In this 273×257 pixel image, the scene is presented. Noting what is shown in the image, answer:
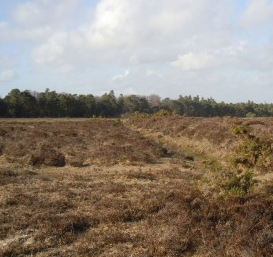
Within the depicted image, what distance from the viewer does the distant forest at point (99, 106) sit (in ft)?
205

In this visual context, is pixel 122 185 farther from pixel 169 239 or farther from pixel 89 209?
pixel 169 239

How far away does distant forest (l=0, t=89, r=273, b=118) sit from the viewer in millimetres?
62500

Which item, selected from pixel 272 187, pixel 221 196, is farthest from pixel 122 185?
pixel 272 187

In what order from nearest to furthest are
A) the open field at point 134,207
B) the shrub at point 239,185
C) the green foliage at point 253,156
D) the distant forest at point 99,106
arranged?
the open field at point 134,207 < the shrub at point 239,185 < the green foliage at point 253,156 < the distant forest at point 99,106

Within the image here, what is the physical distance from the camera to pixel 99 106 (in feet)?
252

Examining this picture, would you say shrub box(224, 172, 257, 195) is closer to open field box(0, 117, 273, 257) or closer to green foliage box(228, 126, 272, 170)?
open field box(0, 117, 273, 257)

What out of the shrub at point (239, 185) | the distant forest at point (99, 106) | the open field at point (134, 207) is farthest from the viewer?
the distant forest at point (99, 106)

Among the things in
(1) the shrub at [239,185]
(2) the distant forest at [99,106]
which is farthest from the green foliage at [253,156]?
(2) the distant forest at [99,106]

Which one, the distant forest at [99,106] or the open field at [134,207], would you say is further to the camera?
the distant forest at [99,106]

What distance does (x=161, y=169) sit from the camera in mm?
16359

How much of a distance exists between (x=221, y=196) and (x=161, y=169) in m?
6.84

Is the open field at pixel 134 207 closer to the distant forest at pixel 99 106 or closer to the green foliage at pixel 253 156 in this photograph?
the green foliage at pixel 253 156

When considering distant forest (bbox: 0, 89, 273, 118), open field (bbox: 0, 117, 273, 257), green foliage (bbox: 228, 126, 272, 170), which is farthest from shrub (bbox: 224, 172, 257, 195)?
distant forest (bbox: 0, 89, 273, 118)

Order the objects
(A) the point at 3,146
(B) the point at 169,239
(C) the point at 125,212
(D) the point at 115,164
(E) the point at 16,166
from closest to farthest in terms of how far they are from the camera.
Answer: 1. (B) the point at 169,239
2. (C) the point at 125,212
3. (E) the point at 16,166
4. (D) the point at 115,164
5. (A) the point at 3,146
